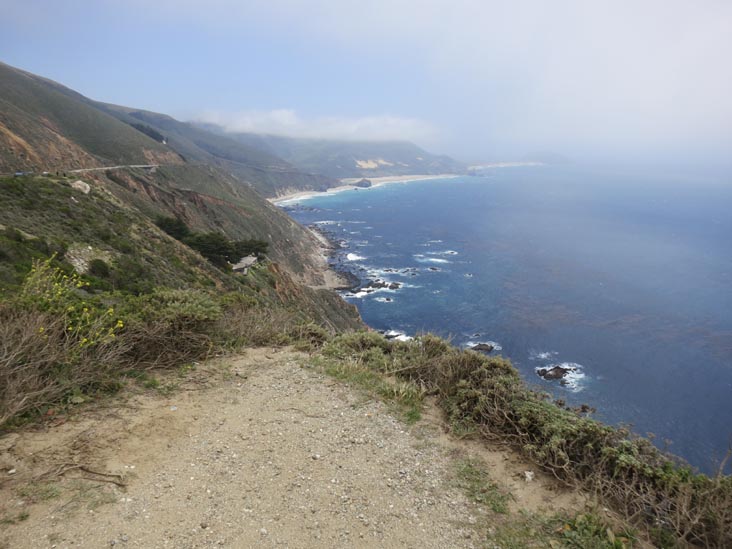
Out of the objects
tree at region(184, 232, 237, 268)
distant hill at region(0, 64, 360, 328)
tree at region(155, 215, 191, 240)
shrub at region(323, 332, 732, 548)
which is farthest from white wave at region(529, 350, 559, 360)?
tree at region(155, 215, 191, 240)

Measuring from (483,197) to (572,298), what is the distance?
128 m

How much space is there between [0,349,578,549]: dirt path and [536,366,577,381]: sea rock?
118 feet

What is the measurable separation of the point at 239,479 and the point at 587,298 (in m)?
64.8

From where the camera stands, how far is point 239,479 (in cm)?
501

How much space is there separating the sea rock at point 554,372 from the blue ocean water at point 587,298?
1124mm

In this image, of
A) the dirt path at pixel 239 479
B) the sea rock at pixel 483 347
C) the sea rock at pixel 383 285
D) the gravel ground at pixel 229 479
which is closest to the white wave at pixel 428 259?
the sea rock at pixel 383 285

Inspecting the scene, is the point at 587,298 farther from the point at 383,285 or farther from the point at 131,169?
the point at 131,169

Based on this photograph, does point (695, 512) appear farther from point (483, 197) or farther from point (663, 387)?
point (483, 197)

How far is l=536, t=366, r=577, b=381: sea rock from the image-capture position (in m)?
37.8

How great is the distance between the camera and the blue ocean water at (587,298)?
1401 inches

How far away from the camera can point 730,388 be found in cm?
3731

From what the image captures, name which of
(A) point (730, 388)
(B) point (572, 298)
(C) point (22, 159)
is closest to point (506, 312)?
(B) point (572, 298)

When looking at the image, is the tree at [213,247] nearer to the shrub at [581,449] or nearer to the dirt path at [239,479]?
the shrub at [581,449]

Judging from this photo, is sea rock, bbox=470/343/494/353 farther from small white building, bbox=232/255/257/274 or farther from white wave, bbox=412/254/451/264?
white wave, bbox=412/254/451/264
